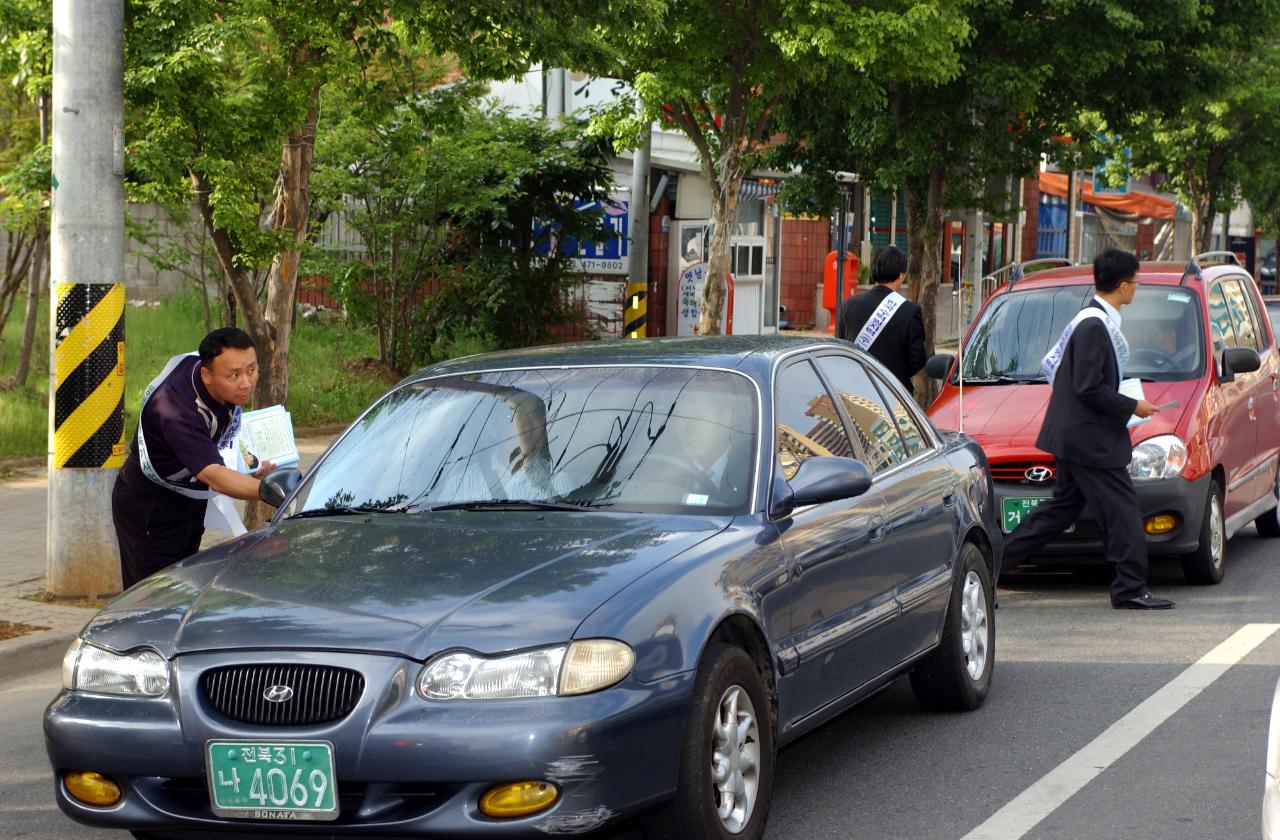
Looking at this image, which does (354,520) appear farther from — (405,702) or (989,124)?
(989,124)

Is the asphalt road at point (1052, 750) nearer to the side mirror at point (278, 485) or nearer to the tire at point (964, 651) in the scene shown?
the tire at point (964, 651)

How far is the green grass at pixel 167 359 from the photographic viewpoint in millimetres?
15602

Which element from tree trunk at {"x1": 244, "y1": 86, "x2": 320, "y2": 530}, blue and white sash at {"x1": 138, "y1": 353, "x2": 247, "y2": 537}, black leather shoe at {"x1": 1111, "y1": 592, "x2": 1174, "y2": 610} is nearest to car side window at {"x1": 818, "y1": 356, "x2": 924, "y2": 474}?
blue and white sash at {"x1": 138, "y1": 353, "x2": 247, "y2": 537}

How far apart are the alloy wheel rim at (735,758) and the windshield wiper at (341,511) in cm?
134

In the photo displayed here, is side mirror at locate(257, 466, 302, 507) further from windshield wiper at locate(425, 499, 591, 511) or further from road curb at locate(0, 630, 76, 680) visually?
road curb at locate(0, 630, 76, 680)

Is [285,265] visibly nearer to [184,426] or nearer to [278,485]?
[184,426]

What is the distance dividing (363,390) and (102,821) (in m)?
14.8

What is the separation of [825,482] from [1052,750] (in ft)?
5.67

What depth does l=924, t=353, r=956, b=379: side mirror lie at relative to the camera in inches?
437

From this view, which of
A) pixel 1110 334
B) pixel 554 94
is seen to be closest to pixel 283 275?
pixel 1110 334

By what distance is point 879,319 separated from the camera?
11.6m

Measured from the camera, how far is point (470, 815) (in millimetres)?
4309

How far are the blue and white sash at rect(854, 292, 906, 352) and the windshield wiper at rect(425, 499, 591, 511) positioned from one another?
6344 mm

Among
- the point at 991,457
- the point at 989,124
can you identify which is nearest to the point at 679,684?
the point at 991,457
